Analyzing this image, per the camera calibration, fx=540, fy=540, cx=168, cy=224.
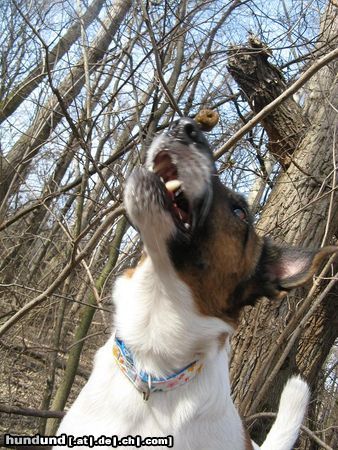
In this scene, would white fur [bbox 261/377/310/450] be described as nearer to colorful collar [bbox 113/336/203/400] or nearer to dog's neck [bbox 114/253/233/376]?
dog's neck [bbox 114/253/233/376]

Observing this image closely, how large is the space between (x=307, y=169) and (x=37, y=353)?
4.02 m

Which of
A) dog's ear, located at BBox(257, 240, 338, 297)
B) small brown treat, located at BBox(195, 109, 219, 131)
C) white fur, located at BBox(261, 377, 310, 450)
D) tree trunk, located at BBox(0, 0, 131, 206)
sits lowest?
white fur, located at BBox(261, 377, 310, 450)

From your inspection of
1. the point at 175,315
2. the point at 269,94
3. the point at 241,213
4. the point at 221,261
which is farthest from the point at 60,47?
the point at 175,315

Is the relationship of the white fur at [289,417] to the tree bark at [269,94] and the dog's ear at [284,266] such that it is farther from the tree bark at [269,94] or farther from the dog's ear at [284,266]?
the tree bark at [269,94]

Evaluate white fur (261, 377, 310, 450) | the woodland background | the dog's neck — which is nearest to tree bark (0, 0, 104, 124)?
the woodland background

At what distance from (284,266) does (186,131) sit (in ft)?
3.61

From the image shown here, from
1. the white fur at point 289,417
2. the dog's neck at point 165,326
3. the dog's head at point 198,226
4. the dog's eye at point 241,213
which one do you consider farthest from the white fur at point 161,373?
the white fur at point 289,417

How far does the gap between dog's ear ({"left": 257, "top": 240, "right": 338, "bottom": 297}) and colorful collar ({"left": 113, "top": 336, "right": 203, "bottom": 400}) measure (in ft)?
2.31

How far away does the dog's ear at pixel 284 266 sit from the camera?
10.0 feet

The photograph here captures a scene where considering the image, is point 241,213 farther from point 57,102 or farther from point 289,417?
point 57,102

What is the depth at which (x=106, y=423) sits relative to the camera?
2.69 metres

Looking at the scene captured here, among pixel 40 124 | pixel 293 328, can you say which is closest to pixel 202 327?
pixel 293 328

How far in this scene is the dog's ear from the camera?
305cm

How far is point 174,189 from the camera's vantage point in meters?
2.68
